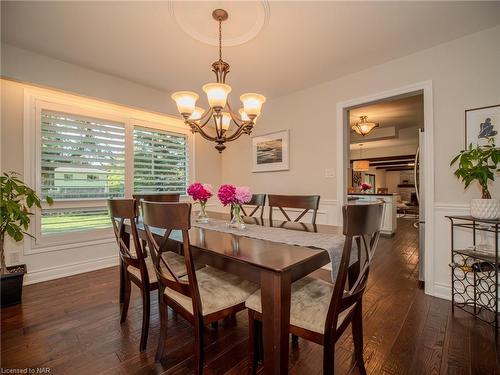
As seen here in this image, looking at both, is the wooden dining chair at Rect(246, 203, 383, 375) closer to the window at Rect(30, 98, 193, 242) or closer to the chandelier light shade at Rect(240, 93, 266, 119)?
the chandelier light shade at Rect(240, 93, 266, 119)

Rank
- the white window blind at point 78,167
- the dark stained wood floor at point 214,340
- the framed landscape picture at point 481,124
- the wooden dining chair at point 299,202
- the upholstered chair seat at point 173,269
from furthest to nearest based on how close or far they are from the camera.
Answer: the white window blind at point 78,167 < the wooden dining chair at point 299,202 < the framed landscape picture at point 481,124 < the upholstered chair seat at point 173,269 < the dark stained wood floor at point 214,340

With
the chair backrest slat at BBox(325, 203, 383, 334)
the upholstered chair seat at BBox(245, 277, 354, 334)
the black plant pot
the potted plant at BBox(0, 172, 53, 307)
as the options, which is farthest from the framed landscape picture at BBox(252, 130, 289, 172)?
the black plant pot

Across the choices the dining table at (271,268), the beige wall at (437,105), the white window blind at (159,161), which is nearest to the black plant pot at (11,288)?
the white window blind at (159,161)

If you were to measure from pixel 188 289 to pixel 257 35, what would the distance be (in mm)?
2208

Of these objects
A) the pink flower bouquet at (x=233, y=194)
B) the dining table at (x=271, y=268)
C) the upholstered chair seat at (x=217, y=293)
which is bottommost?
the upholstered chair seat at (x=217, y=293)

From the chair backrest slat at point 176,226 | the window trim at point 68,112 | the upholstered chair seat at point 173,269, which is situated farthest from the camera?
the window trim at point 68,112

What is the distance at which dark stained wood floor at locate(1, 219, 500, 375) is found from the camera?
4.56 ft

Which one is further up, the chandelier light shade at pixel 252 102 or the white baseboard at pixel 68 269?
the chandelier light shade at pixel 252 102

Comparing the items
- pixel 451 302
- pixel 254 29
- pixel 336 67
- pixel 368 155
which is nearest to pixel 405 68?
pixel 336 67

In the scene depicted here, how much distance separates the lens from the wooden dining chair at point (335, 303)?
98 cm

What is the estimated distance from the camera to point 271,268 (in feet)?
3.10

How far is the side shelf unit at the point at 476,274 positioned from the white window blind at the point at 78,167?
3999 millimetres

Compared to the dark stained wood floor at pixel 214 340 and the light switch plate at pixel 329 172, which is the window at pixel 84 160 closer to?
the dark stained wood floor at pixel 214 340

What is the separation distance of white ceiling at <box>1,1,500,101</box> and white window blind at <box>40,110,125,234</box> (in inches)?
30.8
